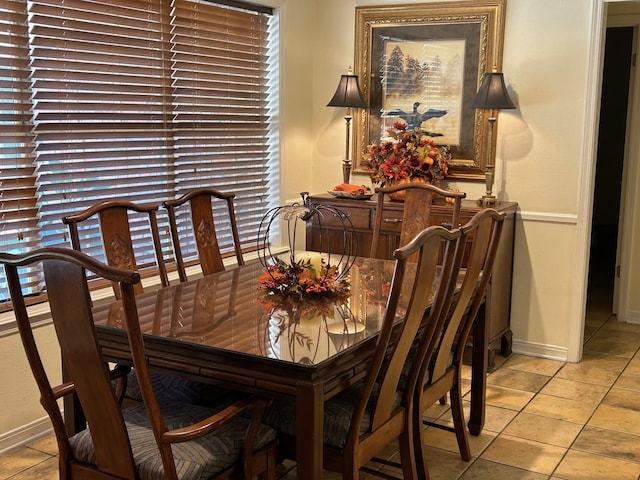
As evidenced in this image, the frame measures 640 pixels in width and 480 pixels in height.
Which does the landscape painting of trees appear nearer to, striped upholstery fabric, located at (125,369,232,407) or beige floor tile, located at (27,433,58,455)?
striped upholstery fabric, located at (125,369,232,407)

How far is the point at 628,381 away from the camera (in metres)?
4.16

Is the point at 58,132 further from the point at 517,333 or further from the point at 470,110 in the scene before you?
the point at 517,333

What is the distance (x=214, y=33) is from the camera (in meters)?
4.38

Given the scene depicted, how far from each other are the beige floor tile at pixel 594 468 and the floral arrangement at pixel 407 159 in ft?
5.95

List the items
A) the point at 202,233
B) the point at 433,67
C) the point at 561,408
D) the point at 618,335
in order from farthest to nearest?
the point at 618,335 → the point at 433,67 → the point at 561,408 → the point at 202,233

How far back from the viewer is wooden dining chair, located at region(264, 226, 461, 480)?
87.7 inches

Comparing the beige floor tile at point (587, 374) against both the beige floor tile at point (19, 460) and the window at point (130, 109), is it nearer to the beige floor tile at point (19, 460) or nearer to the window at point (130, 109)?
the window at point (130, 109)

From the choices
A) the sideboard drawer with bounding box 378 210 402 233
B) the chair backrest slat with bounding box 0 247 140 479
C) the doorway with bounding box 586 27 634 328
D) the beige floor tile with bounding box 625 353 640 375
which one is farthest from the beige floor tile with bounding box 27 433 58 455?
the doorway with bounding box 586 27 634 328

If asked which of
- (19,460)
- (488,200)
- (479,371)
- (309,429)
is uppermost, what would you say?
(488,200)

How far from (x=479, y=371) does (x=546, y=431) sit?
0.49 meters

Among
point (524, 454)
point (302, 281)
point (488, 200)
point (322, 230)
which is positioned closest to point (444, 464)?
point (524, 454)

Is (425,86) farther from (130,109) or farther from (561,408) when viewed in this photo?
(561,408)

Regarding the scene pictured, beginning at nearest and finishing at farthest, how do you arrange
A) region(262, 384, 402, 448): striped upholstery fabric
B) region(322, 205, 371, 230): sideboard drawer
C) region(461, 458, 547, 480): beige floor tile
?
region(262, 384, 402, 448): striped upholstery fabric < region(461, 458, 547, 480): beige floor tile < region(322, 205, 371, 230): sideboard drawer

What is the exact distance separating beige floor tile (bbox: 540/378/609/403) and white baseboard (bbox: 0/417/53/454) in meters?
2.52
